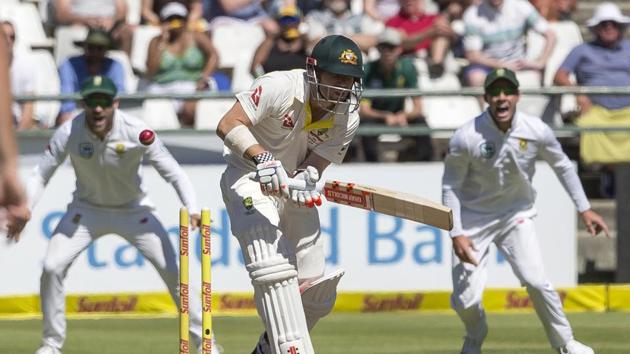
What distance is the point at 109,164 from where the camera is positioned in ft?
27.7

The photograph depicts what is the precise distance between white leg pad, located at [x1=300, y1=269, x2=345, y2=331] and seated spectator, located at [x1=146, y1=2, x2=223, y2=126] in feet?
18.4

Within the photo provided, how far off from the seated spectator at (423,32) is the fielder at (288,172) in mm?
6094

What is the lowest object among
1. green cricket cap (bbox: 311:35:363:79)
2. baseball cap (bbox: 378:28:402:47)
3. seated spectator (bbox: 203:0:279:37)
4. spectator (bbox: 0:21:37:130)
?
green cricket cap (bbox: 311:35:363:79)

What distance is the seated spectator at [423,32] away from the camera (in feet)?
40.1

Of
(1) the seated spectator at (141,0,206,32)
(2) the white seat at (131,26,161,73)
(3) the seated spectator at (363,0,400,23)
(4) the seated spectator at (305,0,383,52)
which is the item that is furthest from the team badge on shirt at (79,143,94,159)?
(3) the seated spectator at (363,0,400,23)

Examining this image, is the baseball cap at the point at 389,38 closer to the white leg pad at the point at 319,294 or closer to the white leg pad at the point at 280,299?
the white leg pad at the point at 319,294

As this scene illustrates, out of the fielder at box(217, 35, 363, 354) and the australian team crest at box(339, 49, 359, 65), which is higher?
the australian team crest at box(339, 49, 359, 65)

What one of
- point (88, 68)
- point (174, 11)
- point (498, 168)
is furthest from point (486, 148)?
point (88, 68)

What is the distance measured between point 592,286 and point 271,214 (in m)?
5.40

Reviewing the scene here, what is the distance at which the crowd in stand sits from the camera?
11.4m

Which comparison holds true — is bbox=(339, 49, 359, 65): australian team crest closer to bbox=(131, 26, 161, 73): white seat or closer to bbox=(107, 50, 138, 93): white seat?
bbox=(107, 50, 138, 93): white seat

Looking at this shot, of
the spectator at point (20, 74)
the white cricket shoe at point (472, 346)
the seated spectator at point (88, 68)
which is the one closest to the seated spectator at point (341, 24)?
the seated spectator at point (88, 68)

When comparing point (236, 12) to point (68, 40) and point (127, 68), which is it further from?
point (68, 40)

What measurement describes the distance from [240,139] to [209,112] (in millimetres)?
5867
